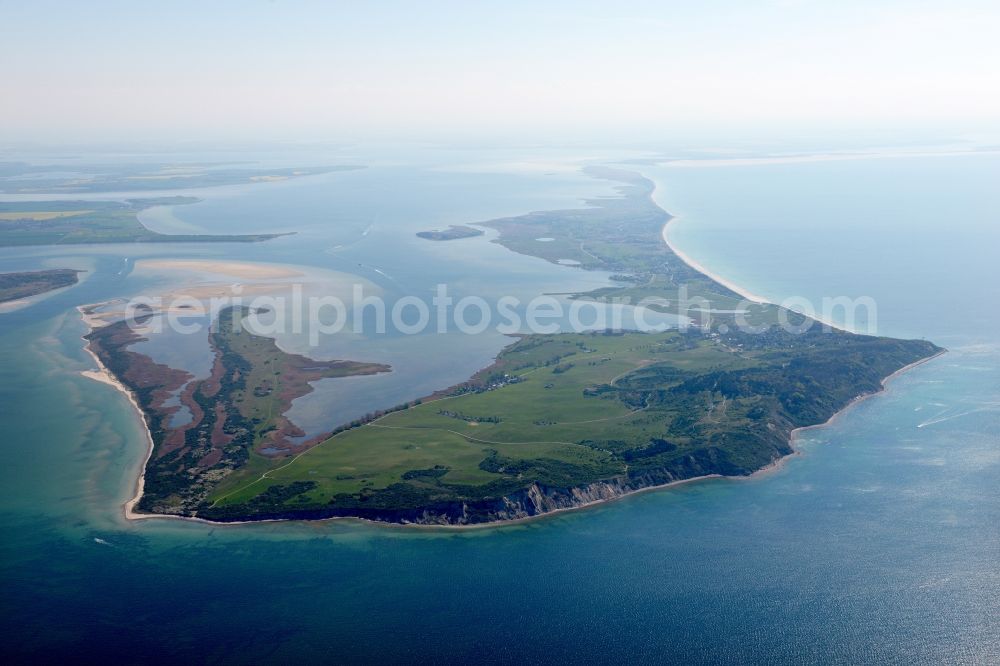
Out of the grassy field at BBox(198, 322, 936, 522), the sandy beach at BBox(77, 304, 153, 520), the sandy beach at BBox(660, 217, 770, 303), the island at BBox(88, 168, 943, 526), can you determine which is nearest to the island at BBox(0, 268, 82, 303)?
the sandy beach at BBox(77, 304, 153, 520)

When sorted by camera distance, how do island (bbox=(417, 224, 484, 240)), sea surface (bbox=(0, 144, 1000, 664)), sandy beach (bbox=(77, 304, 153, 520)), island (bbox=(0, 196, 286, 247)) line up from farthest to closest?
island (bbox=(417, 224, 484, 240)) < island (bbox=(0, 196, 286, 247)) < sandy beach (bbox=(77, 304, 153, 520)) < sea surface (bbox=(0, 144, 1000, 664))

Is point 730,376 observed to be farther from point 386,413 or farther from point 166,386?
point 166,386

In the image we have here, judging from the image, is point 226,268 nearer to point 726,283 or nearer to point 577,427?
point 726,283

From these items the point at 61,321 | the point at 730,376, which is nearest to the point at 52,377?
the point at 61,321

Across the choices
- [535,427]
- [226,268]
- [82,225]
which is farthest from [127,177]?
[535,427]

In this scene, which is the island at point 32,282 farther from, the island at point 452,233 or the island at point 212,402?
the island at point 452,233

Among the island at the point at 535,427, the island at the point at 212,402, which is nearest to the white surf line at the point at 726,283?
the island at the point at 535,427

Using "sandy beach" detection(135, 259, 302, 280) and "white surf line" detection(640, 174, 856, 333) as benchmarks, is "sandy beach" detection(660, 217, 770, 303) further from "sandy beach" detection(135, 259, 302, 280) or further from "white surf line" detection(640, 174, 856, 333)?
"sandy beach" detection(135, 259, 302, 280)
